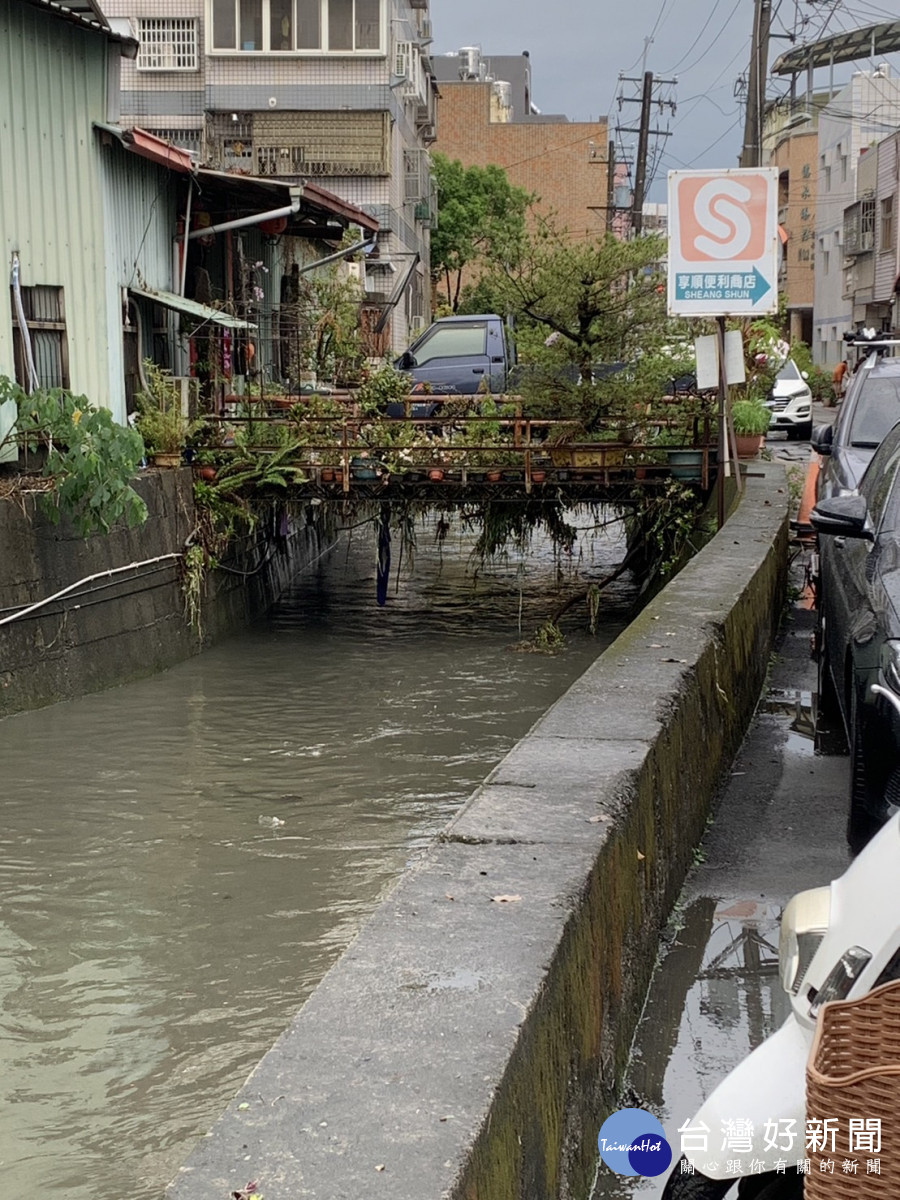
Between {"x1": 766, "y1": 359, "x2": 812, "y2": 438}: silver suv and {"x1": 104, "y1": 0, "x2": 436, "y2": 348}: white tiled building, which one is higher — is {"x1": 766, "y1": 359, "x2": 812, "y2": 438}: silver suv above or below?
below

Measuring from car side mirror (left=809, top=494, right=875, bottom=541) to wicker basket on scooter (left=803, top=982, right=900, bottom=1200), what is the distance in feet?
13.7

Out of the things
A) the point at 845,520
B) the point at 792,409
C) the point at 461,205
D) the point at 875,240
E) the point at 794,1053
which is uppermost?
the point at 461,205

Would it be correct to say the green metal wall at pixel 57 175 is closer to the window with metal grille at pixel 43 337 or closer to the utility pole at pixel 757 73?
the window with metal grille at pixel 43 337

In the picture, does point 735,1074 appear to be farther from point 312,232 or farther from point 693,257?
point 312,232

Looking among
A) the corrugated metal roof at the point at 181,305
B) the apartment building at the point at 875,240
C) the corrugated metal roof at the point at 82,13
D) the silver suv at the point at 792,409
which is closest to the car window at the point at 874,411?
the corrugated metal roof at the point at 181,305

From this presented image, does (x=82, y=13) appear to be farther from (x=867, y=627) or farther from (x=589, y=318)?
(x=867, y=627)

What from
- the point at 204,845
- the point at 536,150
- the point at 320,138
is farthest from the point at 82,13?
the point at 536,150

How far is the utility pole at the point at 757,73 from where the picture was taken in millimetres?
27047

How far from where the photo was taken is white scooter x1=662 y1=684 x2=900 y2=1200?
239 centimetres

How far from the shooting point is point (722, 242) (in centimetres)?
1283

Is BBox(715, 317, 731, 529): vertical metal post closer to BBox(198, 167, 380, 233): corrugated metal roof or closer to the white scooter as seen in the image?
BBox(198, 167, 380, 233): corrugated metal roof

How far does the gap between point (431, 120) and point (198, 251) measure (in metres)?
31.1

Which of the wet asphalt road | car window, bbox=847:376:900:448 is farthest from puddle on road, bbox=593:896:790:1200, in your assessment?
car window, bbox=847:376:900:448

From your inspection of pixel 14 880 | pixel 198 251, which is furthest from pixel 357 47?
pixel 14 880
